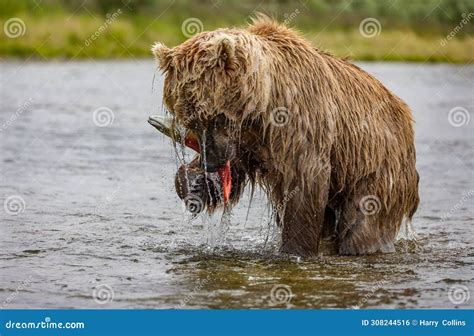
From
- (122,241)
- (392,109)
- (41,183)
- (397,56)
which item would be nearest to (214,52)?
(392,109)

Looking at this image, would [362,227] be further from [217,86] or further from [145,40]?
[145,40]

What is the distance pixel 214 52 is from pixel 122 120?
11.7m

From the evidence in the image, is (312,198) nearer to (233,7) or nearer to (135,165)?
(135,165)

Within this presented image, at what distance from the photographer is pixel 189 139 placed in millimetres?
8383

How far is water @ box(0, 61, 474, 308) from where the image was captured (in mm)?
7777

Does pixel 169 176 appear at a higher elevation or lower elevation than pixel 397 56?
lower

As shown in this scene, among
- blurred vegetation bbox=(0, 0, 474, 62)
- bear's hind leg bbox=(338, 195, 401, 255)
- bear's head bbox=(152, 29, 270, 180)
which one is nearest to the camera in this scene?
bear's head bbox=(152, 29, 270, 180)

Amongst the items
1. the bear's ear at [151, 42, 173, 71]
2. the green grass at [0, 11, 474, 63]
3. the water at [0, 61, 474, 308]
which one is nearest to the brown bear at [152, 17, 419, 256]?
the bear's ear at [151, 42, 173, 71]

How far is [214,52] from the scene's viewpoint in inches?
304

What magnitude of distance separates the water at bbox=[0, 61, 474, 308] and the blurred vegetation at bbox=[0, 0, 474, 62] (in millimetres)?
11496

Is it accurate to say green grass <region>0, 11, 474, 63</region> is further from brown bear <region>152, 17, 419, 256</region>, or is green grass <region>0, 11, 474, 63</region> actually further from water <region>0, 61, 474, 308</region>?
brown bear <region>152, 17, 419, 256</region>

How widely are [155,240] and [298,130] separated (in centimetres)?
230

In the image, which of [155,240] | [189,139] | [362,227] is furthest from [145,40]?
[189,139]

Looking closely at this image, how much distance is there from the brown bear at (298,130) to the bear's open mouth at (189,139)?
0.11 metres
